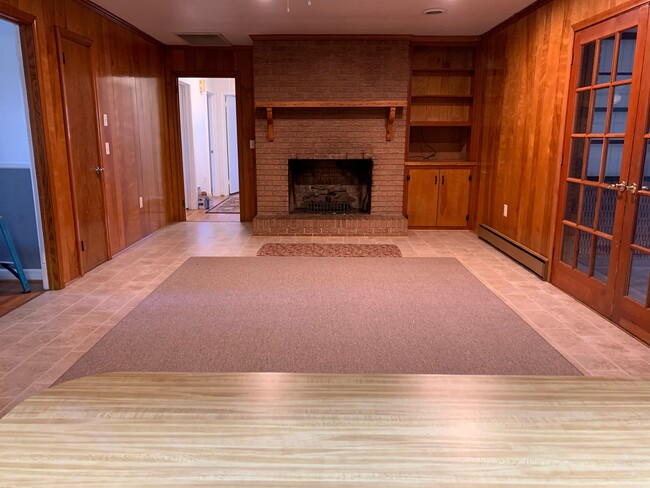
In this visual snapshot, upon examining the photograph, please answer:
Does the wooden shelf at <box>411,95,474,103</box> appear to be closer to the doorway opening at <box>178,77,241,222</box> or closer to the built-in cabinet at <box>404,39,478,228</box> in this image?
the built-in cabinet at <box>404,39,478,228</box>

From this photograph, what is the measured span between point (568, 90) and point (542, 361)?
7.52ft

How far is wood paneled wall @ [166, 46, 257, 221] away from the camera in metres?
6.54

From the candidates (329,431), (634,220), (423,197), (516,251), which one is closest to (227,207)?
(423,197)

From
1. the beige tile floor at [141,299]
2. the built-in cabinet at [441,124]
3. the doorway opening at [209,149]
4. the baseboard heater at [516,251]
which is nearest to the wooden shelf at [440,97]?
the built-in cabinet at [441,124]

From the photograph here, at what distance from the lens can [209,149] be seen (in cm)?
946

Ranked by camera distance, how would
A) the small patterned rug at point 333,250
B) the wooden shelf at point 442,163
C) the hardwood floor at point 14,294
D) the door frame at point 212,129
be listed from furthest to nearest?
the door frame at point 212,129 < the wooden shelf at point 442,163 < the small patterned rug at point 333,250 < the hardwood floor at point 14,294

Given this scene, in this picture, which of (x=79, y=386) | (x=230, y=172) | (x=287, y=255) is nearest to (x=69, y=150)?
(x=287, y=255)

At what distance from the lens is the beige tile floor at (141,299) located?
267 centimetres

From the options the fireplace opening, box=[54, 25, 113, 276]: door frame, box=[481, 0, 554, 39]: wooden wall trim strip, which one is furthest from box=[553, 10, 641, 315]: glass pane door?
box=[54, 25, 113, 276]: door frame

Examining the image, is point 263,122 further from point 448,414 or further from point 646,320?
point 448,414

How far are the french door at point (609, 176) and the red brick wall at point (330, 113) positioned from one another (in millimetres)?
2575

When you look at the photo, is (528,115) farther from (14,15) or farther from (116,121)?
(14,15)

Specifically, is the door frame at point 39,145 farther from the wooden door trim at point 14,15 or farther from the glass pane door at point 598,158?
the glass pane door at point 598,158

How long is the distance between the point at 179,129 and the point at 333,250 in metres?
3.10
